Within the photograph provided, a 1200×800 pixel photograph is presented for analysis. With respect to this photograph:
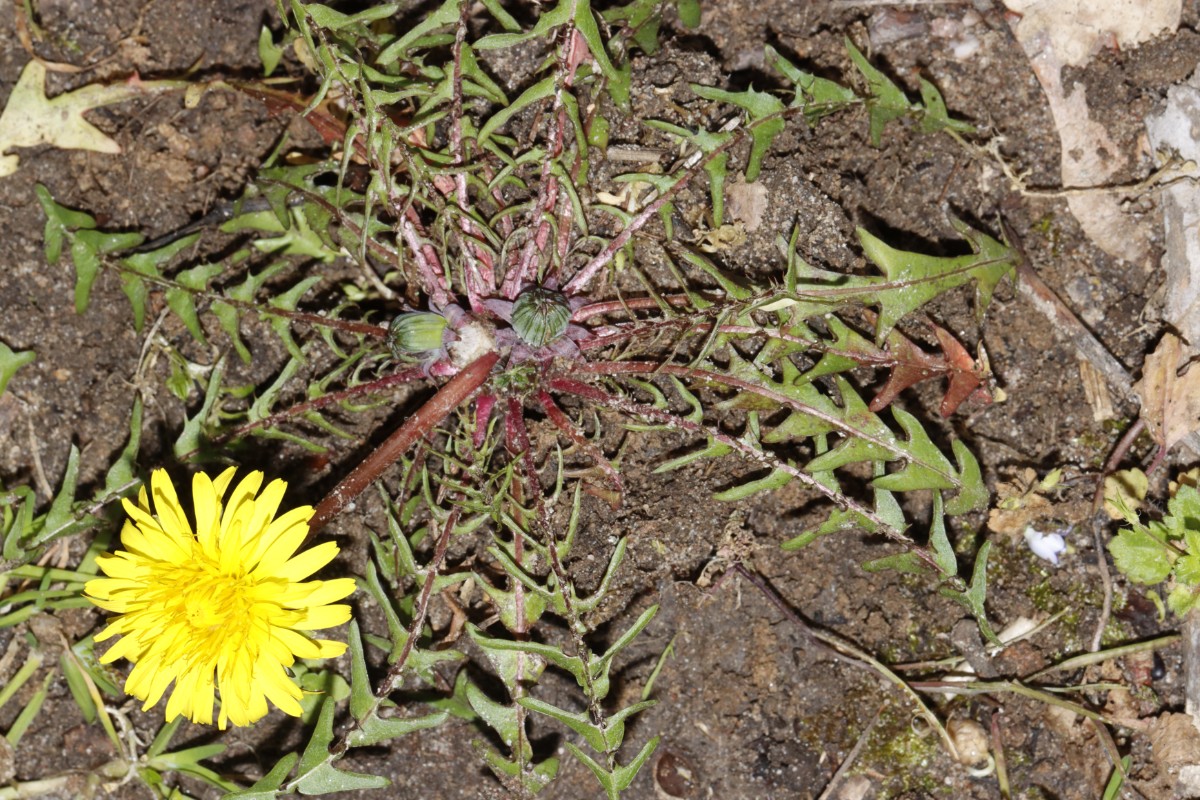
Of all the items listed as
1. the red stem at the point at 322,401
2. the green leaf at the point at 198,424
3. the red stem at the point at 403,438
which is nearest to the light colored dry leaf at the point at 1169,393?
the red stem at the point at 403,438

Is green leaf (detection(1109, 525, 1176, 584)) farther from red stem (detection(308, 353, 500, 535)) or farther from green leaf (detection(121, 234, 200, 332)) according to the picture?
green leaf (detection(121, 234, 200, 332))

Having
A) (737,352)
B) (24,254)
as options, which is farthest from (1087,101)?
(24,254)

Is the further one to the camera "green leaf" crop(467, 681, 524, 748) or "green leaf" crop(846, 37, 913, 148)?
"green leaf" crop(846, 37, 913, 148)

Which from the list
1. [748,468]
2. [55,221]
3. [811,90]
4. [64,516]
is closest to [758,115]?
[811,90]

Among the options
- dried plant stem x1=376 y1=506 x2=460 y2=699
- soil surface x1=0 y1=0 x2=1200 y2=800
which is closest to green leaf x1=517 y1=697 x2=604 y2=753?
dried plant stem x1=376 y1=506 x2=460 y2=699

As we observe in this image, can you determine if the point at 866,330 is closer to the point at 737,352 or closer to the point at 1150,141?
the point at 737,352

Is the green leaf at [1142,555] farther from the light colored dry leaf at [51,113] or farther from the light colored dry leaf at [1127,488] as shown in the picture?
the light colored dry leaf at [51,113]
